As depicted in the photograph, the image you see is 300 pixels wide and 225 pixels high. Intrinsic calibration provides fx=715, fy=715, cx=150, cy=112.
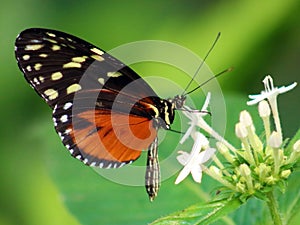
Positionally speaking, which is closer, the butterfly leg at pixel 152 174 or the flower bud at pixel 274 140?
the flower bud at pixel 274 140

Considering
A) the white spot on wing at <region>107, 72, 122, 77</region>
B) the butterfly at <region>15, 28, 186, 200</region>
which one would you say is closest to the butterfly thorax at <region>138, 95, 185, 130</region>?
the butterfly at <region>15, 28, 186, 200</region>

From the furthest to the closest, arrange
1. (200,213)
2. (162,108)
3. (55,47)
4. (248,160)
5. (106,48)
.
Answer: (106,48) → (162,108) → (55,47) → (248,160) → (200,213)

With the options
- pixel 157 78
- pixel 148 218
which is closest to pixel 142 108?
pixel 148 218

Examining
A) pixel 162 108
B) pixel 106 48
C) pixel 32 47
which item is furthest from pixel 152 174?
pixel 106 48

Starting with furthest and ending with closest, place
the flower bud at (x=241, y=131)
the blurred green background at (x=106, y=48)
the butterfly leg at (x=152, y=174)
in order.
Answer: the blurred green background at (x=106, y=48) < the butterfly leg at (x=152, y=174) < the flower bud at (x=241, y=131)

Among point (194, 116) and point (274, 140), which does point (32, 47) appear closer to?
point (194, 116)

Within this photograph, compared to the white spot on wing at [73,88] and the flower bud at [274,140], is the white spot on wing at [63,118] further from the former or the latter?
the flower bud at [274,140]

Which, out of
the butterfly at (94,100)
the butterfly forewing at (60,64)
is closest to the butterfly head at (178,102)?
the butterfly at (94,100)
